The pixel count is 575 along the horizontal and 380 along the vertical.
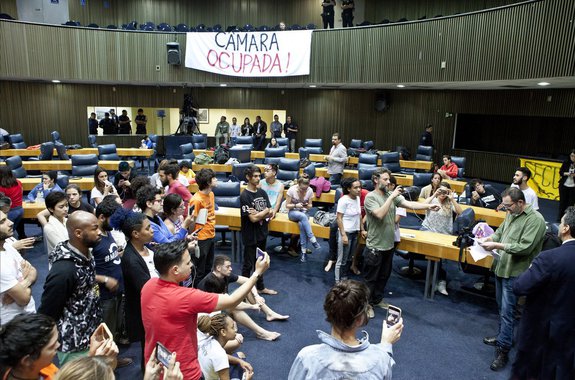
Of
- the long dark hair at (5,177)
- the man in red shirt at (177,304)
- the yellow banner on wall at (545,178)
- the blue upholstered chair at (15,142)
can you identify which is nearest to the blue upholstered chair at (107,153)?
the blue upholstered chair at (15,142)

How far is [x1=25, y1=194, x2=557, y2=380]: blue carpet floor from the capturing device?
4027 millimetres

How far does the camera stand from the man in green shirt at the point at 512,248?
386 cm

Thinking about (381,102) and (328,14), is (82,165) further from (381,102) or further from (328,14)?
(381,102)

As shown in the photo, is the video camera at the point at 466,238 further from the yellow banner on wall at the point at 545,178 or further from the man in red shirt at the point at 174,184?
the yellow banner on wall at the point at 545,178

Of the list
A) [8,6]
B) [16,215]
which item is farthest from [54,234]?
[8,6]

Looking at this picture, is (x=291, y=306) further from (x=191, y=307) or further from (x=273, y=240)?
(x=191, y=307)

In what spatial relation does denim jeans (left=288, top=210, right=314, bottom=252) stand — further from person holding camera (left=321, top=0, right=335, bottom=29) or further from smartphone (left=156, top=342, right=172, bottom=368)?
person holding camera (left=321, top=0, right=335, bottom=29)

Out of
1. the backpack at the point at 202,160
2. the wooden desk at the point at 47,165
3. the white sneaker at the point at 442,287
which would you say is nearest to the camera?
the white sneaker at the point at 442,287

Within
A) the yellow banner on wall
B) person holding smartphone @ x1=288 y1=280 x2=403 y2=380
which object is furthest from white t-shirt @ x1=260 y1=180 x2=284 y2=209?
the yellow banner on wall

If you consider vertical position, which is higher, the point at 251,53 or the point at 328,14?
the point at 328,14

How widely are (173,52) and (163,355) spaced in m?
13.9

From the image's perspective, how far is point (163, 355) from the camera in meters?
1.85

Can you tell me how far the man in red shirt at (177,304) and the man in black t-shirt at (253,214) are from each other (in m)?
2.64

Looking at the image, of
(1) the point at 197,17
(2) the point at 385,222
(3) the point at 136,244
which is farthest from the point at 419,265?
(1) the point at 197,17
